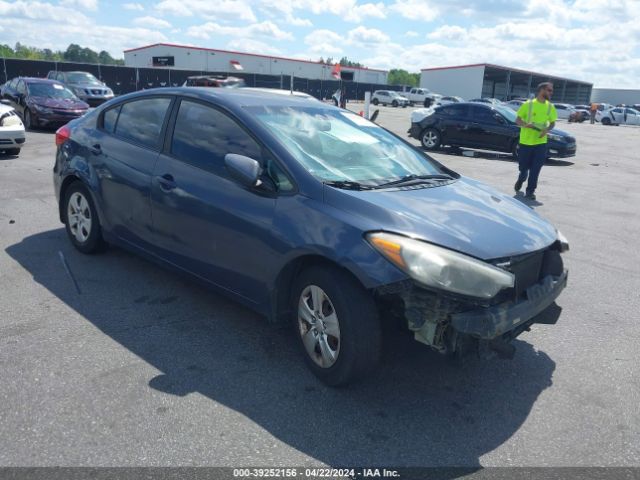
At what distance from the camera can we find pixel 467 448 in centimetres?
266

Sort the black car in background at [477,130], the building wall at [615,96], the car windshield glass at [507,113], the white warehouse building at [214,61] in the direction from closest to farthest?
1. the black car in background at [477,130]
2. the car windshield glass at [507,113]
3. the white warehouse building at [214,61]
4. the building wall at [615,96]

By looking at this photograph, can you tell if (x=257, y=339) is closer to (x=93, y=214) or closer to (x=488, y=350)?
(x=488, y=350)

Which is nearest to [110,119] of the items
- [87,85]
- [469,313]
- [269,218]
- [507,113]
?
[269,218]

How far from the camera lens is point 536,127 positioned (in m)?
8.78

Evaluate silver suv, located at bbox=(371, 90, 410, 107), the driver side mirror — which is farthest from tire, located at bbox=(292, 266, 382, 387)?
silver suv, located at bbox=(371, 90, 410, 107)

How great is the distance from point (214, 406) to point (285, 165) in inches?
56.5

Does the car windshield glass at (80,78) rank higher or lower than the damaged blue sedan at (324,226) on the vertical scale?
higher

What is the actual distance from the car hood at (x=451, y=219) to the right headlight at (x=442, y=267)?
2.6 inches

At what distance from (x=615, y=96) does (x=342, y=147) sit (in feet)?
358

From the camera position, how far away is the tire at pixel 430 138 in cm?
1648

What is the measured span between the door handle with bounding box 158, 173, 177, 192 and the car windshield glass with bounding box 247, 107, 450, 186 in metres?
0.76

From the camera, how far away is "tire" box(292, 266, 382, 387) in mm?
2863

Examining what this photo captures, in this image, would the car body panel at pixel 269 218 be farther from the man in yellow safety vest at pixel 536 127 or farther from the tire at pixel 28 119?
the tire at pixel 28 119

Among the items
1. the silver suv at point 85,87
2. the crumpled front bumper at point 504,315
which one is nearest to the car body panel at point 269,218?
the crumpled front bumper at point 504,315
